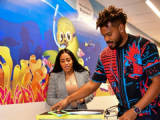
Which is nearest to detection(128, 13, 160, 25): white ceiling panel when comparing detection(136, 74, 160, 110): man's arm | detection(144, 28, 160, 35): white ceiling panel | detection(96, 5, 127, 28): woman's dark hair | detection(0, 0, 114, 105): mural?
detection(144, 28, 160, 35): white ceiling panel

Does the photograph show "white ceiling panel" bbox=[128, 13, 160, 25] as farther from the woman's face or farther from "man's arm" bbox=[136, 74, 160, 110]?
"man's arm" bbox=[136, 74, 160, 110]

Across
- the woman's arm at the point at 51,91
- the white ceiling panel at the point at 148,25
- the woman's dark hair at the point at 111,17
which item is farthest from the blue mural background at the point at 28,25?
the white ceiling panel at the point at 148,25

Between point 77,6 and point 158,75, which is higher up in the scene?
point 77,6

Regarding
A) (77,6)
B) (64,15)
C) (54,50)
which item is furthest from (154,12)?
(54,50)

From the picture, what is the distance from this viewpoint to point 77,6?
3064 millimetres

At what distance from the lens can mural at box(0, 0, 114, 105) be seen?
1840 millimetres

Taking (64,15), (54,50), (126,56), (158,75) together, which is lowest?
(158,75)

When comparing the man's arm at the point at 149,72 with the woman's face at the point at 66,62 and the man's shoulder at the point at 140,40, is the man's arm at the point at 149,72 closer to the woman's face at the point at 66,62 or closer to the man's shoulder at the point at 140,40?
the man's shoulder at the point at 140,40

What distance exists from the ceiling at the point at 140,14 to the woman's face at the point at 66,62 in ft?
6.13

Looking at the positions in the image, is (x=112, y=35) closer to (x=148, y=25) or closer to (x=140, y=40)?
(x=140, y=40)

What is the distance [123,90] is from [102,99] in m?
2.27

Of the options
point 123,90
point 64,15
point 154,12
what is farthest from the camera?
point 154,12

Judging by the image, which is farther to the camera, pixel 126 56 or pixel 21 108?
pixel 21 108

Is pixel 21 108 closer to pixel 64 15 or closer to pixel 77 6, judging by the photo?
pixel 64 15
